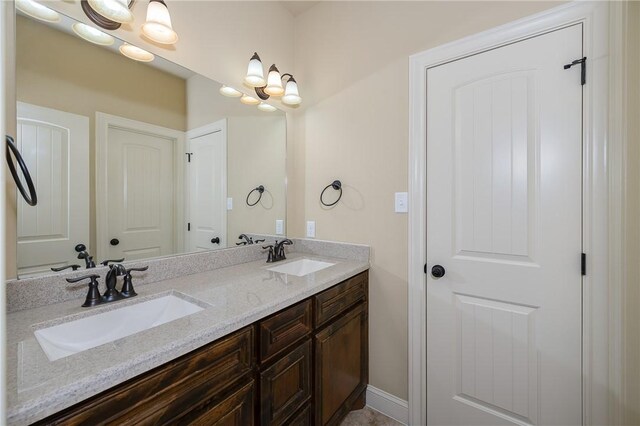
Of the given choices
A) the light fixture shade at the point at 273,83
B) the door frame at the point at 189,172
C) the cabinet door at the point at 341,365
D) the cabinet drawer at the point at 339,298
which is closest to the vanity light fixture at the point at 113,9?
the door frame at the point at 189,172

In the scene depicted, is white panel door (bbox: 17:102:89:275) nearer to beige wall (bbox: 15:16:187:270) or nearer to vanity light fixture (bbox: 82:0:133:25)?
beige wall (bbox: 15:16:187:270)

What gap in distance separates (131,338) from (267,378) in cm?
50

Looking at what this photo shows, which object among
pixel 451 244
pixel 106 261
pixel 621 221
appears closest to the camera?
pixel 621 221

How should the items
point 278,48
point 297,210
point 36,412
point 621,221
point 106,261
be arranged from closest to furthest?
point 36,412 → point 621,221 → point 106,261 → point 278,48 → point 297,210

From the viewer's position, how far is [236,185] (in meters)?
1.86

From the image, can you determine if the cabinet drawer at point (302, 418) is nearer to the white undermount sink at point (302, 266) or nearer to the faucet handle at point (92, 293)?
the white undermount sink at point (302, 266)

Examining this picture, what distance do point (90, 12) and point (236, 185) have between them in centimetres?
104

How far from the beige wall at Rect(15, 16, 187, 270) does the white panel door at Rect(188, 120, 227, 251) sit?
19 cm

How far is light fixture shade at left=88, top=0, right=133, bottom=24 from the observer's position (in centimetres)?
111

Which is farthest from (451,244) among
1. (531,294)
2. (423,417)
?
(423,417)

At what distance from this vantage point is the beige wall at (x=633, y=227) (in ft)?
3.45

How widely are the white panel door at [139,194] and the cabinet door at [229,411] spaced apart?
0.80m

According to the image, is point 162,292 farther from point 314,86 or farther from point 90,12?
point 314,86

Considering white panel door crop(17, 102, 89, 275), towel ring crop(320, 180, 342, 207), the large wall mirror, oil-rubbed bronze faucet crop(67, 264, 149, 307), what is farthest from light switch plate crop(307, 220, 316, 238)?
white panel door crop(17, 102, 89, 275)
